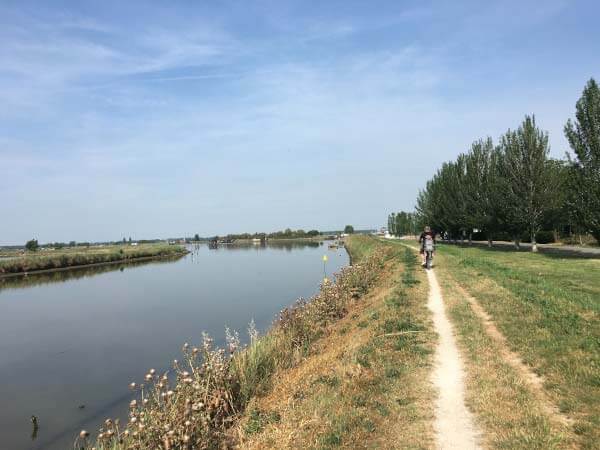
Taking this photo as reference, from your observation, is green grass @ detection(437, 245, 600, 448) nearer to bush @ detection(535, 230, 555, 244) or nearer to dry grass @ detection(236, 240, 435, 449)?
dry grass @ detection(236, 240, 435, 449)

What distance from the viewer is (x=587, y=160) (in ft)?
86.1

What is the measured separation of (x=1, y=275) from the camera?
2261 inches

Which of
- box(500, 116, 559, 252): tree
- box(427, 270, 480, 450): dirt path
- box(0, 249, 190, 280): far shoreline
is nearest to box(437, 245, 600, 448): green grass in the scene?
box(427, 270, 480, 450): dirt path

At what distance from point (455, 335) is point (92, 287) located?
1739 inches

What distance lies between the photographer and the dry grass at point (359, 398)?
Answer: 18.5 ft

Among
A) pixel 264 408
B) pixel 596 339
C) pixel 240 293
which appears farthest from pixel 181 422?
pixel 240 293

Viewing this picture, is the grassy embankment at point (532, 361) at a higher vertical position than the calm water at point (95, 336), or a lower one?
higher

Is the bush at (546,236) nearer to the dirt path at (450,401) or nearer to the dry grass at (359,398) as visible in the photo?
the dry grass at (359,398)

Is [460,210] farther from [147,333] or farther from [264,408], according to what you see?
[264,408]

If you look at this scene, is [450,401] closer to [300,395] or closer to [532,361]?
[532,361]

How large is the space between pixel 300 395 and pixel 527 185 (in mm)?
33291

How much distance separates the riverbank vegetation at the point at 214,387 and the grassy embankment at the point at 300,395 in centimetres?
3

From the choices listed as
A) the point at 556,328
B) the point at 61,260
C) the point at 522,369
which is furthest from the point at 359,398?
the point at 61,260

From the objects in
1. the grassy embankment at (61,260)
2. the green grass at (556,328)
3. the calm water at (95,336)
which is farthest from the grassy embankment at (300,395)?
the grassy embankment at (61,260)
